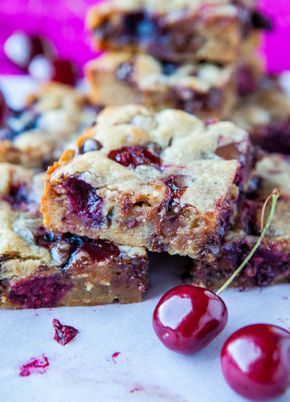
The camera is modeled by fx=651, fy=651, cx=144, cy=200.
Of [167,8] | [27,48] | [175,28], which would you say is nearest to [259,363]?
[175,28]

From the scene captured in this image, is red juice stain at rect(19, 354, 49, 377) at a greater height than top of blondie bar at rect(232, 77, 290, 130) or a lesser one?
lesser

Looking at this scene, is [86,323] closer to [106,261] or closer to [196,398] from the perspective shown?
[106,261]

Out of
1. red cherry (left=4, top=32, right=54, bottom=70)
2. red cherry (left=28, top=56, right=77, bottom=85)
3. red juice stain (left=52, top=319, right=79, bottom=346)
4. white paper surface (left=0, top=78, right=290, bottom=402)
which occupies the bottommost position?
white paper surface (left=0, top=78, right=290, bottom=402)

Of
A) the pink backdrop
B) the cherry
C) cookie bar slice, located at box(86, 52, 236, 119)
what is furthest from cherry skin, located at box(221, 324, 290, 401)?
the pink backdrop

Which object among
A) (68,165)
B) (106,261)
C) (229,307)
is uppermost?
(68,165)

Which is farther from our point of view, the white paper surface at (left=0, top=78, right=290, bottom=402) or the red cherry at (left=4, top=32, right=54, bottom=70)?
the red cherry at (left=4, top=32, right=54, bottom=70)

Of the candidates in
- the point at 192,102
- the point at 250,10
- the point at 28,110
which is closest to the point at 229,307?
the point at 192,102

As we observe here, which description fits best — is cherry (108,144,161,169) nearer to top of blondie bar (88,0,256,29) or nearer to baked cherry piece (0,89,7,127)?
baked cherry piece (0,89,7,127)
